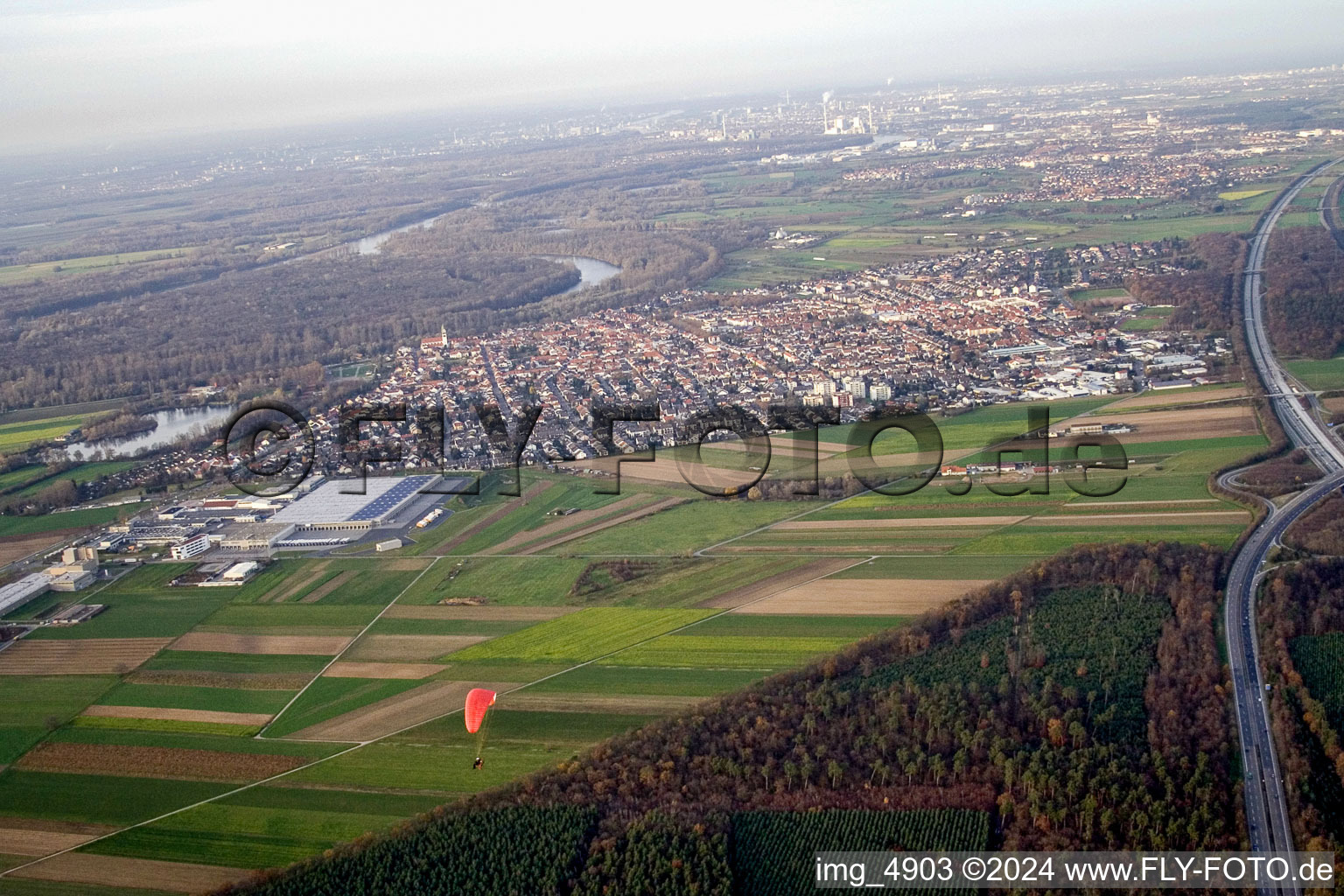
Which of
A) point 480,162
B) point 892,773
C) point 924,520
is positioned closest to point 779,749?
point 892,773

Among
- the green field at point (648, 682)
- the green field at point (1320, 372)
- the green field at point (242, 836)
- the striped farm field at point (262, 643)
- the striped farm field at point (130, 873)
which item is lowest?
the striped farm field at point (130, 873)

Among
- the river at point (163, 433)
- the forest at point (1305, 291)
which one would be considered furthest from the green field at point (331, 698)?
the forest at point (1305, 291)

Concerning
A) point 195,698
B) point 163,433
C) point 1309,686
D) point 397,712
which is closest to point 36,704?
point 195,698

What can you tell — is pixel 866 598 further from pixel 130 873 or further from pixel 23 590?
pixel 23 590

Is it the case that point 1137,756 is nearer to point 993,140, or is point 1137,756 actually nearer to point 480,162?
point 993,140

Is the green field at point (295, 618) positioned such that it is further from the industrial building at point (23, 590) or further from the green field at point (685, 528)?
the green field at point (685, 528)

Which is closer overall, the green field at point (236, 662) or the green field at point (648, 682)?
the green field at point (648, 682)
